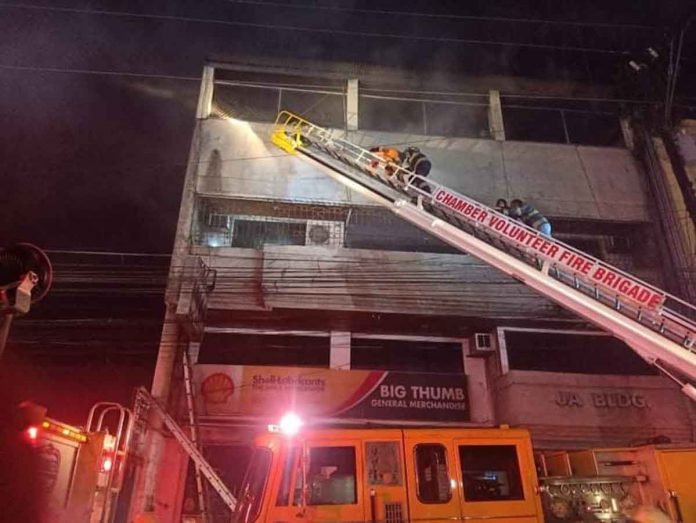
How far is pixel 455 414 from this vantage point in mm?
10406

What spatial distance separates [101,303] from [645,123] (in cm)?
1724

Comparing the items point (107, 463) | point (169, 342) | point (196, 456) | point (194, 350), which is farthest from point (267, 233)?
point (107, 463)

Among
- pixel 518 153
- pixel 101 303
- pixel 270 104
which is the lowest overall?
pixel 101 303

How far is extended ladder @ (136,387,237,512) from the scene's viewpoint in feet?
22.5

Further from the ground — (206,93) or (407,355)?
(206,93)

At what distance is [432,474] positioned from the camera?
4.80 metres

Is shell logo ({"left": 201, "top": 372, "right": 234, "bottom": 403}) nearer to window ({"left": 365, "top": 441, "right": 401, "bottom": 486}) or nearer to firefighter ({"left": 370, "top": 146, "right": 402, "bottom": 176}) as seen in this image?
firefighter ({"left": 370, "top": 146, "right": 402, "bottom": 176})

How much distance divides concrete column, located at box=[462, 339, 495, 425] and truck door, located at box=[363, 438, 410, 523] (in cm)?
635

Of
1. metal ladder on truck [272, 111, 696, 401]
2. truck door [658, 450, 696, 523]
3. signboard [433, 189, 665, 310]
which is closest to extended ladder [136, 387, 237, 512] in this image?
metal ladder on truck [272, 111, 696, 401]

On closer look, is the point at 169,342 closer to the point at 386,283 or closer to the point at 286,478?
the point at 386,283

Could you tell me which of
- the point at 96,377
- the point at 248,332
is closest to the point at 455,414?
the point at 248,332

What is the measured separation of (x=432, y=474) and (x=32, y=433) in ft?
13.5

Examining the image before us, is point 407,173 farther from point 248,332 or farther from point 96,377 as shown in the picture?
point 96,377

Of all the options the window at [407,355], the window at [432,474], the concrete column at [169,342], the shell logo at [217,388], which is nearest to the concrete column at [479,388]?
the window at [407,355]
